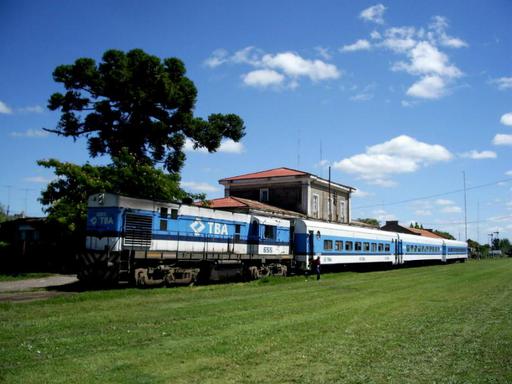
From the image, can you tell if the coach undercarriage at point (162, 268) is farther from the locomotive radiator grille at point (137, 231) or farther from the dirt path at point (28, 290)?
the dirt path at point (28, 290)

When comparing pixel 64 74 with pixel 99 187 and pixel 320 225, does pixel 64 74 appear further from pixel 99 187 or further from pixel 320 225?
pixel 320 225

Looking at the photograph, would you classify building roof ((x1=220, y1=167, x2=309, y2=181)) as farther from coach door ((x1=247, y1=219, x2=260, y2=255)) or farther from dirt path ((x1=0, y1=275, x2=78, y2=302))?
dirt path ((x1=0, y1=275, x2=78, y2=302))

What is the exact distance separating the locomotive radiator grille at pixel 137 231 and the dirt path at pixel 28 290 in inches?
125

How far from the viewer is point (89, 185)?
96.0ft

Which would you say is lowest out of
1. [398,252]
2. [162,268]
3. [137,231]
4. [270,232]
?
[162,268]

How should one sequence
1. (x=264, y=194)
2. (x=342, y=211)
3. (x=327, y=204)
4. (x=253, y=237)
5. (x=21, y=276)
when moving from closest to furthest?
Result: (x=21, y=276) → (x=253, y=237) → (x=264, y=194) → (x=327, y=204) → (x=342, y=211)

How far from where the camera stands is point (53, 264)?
1196 inches

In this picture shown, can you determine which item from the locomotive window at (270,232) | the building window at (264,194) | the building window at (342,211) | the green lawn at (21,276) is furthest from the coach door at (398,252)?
the green lawn at (21,276)

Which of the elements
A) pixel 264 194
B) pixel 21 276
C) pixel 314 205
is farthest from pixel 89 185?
pixel 314 205

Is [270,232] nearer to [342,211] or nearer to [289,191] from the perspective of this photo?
[289,191]

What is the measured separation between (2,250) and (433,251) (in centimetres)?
4823

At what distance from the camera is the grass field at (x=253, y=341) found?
7141 millimetres

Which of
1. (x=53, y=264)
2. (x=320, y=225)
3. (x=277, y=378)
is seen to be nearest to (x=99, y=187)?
(x=53, y=264)

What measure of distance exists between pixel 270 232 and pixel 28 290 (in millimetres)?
14220
